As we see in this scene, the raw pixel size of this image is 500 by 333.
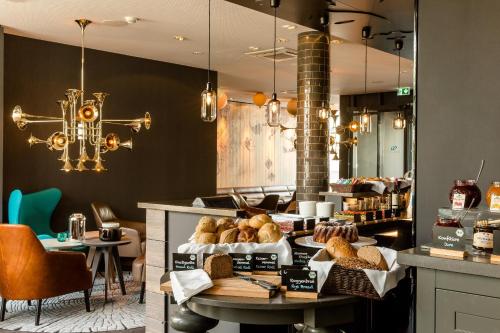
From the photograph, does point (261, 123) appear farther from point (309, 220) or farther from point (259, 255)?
point (259, 255)

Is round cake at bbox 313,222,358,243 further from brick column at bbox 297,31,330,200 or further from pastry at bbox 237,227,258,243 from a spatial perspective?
brick column at bbox 297,31,330,200

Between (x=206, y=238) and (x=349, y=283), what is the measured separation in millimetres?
916

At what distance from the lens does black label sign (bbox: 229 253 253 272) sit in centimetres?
247

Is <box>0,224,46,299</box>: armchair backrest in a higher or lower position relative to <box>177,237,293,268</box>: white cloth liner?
lower

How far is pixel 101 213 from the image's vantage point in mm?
7973

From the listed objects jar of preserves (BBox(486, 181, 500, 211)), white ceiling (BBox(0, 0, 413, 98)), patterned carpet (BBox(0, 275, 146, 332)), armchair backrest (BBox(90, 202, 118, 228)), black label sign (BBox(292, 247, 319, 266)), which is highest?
white ceiling (BBox(0, 0, 413, 98))

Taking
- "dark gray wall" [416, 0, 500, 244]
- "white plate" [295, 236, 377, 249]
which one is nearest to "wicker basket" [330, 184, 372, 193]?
"white plate" [295, 236, 377, 249]

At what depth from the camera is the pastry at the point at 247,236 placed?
278cm

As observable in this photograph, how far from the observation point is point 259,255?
98.6 inches

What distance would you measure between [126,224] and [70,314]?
2736mm

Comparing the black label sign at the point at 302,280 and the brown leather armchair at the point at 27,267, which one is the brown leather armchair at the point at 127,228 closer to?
the brown leather armchair at the point at 27,267

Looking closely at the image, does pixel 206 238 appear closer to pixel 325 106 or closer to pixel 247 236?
pixel 247 236

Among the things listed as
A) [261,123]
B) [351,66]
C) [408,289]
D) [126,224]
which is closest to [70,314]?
[126,224]

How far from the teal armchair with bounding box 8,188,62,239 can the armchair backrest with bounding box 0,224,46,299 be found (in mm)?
1860
